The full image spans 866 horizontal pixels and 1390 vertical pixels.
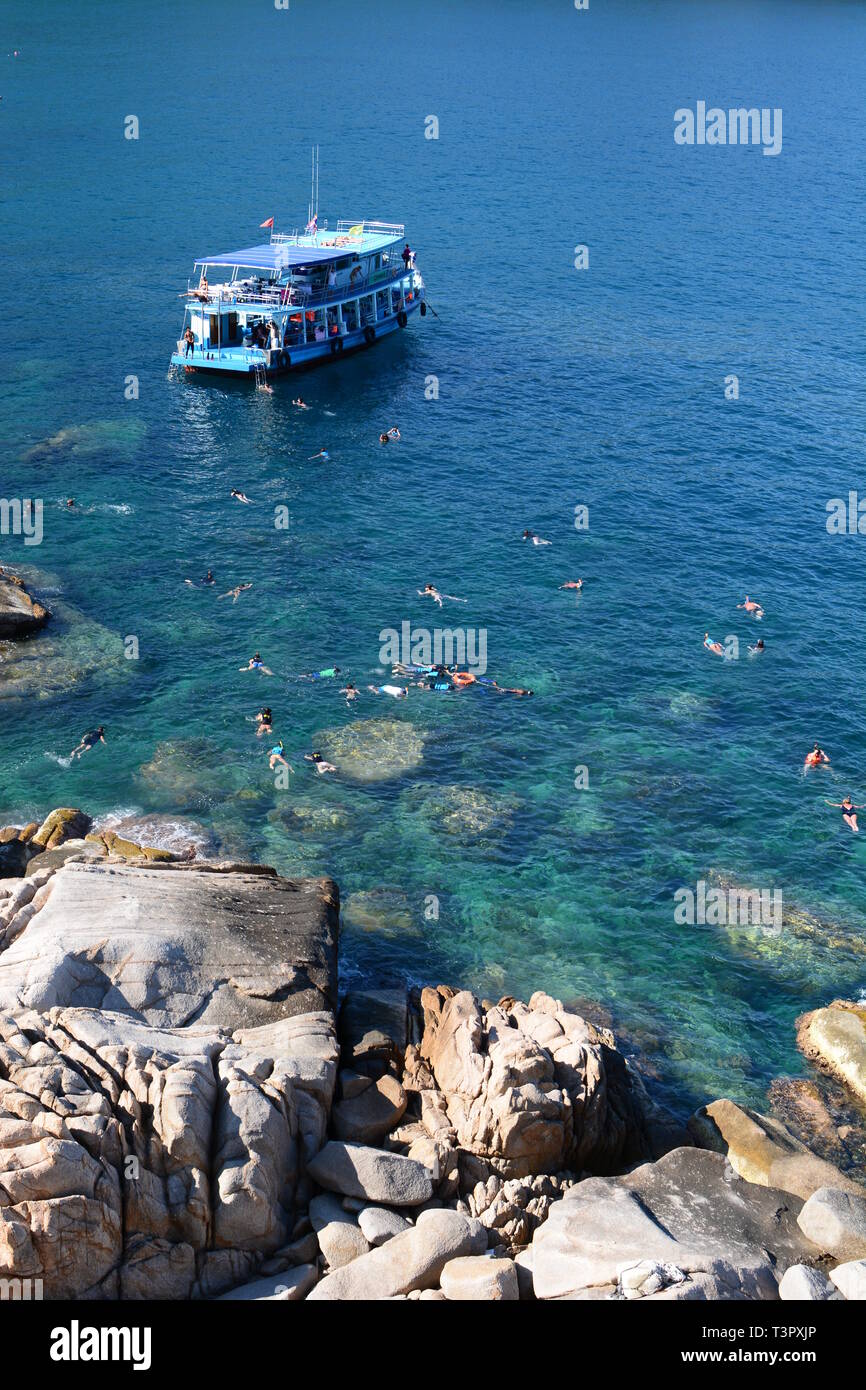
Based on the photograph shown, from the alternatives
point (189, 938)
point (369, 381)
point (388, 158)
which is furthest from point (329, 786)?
point (388, 158)

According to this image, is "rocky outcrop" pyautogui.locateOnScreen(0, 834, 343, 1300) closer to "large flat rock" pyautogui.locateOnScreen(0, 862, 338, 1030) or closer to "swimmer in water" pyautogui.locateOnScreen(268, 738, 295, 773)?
"large flat rock" pyautogui.locateOnScreen(0, 862, 338, 1030)

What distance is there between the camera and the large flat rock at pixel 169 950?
40.4 meters

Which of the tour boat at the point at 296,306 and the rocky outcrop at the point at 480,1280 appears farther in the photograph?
the tour boat at the point at 296,306

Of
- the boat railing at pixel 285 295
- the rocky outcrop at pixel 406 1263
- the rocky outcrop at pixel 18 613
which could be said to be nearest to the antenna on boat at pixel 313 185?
the boat railing at pixel 285 295

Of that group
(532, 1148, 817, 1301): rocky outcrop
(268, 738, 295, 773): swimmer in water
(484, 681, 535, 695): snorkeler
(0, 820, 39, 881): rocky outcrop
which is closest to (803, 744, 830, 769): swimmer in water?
(484, 681, 535, 695): snorkeler

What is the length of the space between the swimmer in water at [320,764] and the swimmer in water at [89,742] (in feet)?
34.7

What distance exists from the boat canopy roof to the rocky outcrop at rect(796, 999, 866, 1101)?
3286 inches

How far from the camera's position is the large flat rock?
1590 inches

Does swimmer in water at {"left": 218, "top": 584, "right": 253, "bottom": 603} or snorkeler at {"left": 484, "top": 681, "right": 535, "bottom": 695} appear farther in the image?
swimmer in water at {"left": 218, "top": 584, "right": 253, "bottom": 603}

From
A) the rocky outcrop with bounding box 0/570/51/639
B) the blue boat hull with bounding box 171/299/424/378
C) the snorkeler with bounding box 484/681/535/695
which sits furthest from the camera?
the blue boat hull with bounding box 171/299/424/378

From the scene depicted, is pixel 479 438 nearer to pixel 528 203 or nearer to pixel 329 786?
pixel 329 786

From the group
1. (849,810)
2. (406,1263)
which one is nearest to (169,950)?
(406,1263)

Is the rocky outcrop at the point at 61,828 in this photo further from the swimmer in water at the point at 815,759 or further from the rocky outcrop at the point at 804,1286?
the swimmer in water at the point at 815,759

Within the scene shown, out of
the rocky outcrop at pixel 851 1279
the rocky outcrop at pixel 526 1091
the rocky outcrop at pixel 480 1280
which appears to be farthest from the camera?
the rocky outcrop at pixel 526 1091
